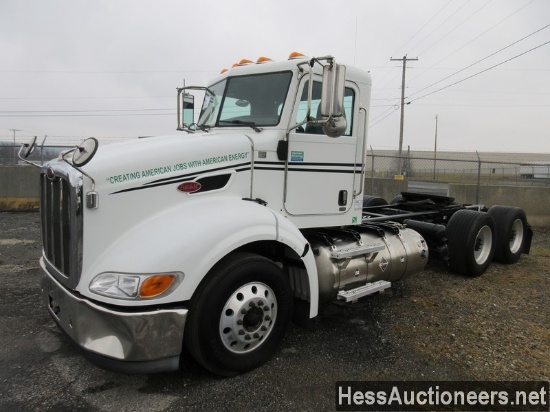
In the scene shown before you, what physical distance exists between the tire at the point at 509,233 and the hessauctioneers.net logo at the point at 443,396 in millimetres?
4032

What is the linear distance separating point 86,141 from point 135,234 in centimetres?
73

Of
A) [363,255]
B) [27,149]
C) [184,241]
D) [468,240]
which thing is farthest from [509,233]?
[27,149]

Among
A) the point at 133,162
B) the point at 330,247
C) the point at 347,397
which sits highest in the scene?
the point at 133,162

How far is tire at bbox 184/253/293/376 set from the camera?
115 inches

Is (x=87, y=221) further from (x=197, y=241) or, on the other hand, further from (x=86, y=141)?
(x=197, y=241)

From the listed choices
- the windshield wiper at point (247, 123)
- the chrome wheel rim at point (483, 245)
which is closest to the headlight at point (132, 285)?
the windshield wiper at point (247, 123)

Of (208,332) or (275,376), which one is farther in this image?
(275,376)

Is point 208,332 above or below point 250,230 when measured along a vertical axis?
below

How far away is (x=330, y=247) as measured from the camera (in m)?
4.06

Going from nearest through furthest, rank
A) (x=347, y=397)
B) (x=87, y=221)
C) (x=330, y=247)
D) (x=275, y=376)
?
(x=87, y=221) → (x=347, y=397) → (x=275, y=376) → (x=330, y=247)

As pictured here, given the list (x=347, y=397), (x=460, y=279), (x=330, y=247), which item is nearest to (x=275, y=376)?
(x=347, y=397)

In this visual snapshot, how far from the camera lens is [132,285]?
2.68m

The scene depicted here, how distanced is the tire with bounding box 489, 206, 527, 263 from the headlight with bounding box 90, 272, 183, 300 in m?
5.92

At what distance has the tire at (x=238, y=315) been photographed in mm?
2910
